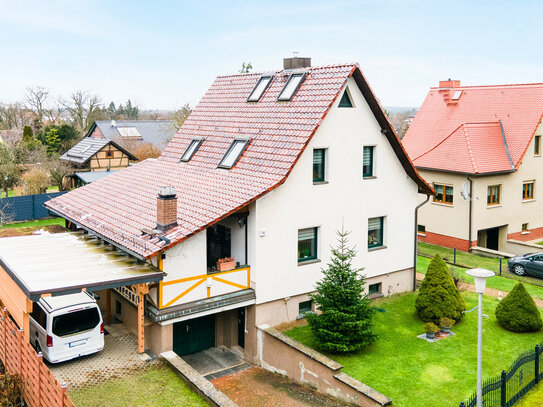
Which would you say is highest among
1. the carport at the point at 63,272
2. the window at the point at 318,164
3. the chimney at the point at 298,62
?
the chimney at the point at 298,62

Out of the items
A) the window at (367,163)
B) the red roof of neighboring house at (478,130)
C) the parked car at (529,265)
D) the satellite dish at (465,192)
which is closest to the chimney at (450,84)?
the red roof of neighboring house at (478,130)

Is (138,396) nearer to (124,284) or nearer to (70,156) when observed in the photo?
(124,284)

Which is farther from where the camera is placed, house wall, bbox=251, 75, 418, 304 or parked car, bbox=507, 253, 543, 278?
parked car, bbox=507, 253, 543, 278

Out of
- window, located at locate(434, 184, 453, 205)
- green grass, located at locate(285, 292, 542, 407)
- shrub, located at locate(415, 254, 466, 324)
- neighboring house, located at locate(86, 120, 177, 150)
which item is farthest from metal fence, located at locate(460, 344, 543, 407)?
neighboring house, located at locate(86, 120, 177, 150)

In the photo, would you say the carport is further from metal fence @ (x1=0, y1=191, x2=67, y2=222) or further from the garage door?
metal fence @ (x1=0, y1=191, x2=67, y2=222)

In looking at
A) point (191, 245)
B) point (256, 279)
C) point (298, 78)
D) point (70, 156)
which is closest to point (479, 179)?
point (298, 78)

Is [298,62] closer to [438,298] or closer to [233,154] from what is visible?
[233,154]

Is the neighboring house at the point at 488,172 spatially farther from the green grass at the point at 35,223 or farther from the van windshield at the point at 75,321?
the green grass at the point at 35,223
